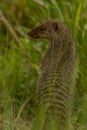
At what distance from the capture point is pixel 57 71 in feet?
12.2

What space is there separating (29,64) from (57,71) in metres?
0.92

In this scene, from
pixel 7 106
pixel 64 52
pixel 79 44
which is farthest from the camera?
pixel 79 44

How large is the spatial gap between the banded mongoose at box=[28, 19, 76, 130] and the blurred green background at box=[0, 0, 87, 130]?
0.12m

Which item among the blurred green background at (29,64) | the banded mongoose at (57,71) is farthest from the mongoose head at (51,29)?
the blurred green background at (29,64)

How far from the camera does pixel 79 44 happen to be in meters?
4.56

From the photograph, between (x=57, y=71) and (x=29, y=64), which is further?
(x=29, y=64)

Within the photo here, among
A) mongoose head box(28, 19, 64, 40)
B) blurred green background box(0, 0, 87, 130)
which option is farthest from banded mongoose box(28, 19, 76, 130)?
blurred green background box(0, 0, 87, 130)

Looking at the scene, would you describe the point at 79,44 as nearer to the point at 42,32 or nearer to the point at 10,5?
the point at 42,32

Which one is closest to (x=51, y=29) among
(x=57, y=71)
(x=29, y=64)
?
(x=57, y=71)

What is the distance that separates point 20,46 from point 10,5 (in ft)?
4.23

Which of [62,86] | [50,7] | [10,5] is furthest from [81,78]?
[10,5]

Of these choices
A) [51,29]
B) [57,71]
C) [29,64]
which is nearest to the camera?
[57,71]

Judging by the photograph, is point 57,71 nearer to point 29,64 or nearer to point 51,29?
point 51,29

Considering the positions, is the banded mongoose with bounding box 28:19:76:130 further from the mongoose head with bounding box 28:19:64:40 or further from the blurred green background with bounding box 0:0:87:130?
the blurred green background with bounding box 0:0:87:130
